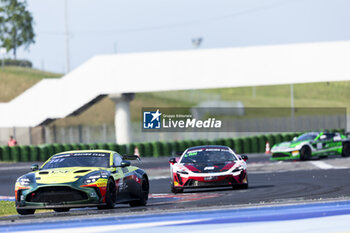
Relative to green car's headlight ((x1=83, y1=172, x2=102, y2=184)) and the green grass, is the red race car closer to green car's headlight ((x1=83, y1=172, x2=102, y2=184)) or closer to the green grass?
green car's headlight ((x1=83, y1=172, x2=102, y2=184))

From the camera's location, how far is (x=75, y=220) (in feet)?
32.5

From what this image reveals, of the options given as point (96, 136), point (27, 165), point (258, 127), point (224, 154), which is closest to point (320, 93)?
point (258, 127)

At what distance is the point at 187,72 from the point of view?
41.2m

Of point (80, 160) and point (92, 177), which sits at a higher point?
point (80, 160)

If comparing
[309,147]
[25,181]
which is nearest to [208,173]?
[25,181]

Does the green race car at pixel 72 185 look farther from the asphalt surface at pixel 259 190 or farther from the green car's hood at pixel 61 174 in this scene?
the asphalt surface at pixel 259 190

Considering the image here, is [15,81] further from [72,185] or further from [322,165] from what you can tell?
[72,185]

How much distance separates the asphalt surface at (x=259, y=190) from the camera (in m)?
13.7

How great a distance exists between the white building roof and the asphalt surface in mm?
10274

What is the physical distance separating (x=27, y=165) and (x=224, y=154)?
20.0 metres

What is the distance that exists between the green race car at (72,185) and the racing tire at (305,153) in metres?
17.5

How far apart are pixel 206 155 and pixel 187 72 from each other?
2238 centimetres

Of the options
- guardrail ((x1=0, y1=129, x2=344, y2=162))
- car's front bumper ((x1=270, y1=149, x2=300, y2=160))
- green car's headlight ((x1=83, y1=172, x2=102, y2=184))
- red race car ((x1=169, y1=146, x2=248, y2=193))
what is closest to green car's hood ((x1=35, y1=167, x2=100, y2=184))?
green car's headlight ((x1=83, y1=172, x2=102, y2=184))

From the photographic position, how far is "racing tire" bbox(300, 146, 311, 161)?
3112cm
